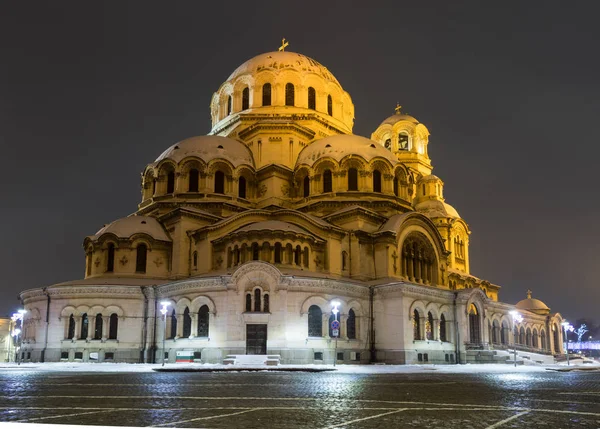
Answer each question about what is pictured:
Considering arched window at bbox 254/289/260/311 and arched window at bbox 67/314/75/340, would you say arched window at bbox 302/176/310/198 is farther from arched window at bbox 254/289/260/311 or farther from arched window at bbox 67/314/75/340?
arched window at bbox 67/314/75/340

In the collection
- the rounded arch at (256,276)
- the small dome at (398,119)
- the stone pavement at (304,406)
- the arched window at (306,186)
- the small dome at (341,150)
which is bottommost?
the stone pavement at (304,406)

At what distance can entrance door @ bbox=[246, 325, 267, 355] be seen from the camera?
38812mm

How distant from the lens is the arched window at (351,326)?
41812mm

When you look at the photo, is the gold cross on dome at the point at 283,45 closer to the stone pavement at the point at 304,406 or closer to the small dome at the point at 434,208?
the small dome at the point at 434,208

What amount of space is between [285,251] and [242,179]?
10914 mm

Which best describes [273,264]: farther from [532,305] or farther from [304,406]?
[532,305]

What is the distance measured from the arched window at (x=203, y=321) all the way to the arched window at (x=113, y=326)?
21.3ft

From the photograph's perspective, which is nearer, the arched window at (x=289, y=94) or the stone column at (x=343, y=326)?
the stone column at (x=343, y=326)

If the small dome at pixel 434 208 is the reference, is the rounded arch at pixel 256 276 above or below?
below

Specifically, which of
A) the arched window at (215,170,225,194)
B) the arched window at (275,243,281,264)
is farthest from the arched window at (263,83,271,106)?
the arched window at (275,243,281,264)

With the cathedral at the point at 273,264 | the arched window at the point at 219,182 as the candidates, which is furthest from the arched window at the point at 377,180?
the arched window at the point at 219,182

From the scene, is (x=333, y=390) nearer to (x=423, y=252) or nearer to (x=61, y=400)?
(x=61, y=400)

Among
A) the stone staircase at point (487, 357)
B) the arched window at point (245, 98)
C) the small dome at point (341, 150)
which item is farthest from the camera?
the arched window at point (245, 98)

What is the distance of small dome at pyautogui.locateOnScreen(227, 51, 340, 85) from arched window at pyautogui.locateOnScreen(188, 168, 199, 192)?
12.3 m
